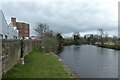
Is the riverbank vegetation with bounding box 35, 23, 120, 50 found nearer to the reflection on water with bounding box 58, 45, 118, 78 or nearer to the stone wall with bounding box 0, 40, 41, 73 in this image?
the reflection on water with bounding box 58, 45, 118, 78

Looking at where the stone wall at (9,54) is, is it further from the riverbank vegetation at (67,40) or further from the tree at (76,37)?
the tree at (76,37)

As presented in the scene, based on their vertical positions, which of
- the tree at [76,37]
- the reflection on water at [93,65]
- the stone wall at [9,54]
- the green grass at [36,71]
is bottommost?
the reflection on water at [93,65]

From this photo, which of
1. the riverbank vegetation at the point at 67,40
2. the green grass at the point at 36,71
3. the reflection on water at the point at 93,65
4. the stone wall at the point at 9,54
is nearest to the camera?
the stone wall at the point at 9,54

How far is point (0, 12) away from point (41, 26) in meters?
43.7

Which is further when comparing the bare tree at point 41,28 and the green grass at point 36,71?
the bare tree at point 41,28

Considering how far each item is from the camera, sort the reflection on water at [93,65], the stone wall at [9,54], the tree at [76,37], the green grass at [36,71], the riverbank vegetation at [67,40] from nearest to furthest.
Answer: the stone wall at [9,54], the green grass at [36,71], the reflection on water at [93,65], the riverbank vegetation at [67,40], the tree at [76,37]

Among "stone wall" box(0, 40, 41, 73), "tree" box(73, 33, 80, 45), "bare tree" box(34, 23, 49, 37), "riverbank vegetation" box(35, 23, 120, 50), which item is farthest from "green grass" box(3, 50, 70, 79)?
"tree" box(73, 33, 80, 45)

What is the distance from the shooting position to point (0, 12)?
67.9 ft

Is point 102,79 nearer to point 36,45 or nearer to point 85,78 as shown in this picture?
point 85,78

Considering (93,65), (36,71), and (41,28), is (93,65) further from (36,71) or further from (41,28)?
(41,28)

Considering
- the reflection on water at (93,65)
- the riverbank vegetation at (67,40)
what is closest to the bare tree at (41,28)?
the riverbank vegetation at (67,40)

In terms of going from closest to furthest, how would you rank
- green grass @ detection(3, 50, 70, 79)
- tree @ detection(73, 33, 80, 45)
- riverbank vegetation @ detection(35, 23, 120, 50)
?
green grass @ detection(3, 50, 70, 79) → riverbank vegetation @ detection(35, 23, 120, 50) → tree @ detection(73, 33, 80, 45)

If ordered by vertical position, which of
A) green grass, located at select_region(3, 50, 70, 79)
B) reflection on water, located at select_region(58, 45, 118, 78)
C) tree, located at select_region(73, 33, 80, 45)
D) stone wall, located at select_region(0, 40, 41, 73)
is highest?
tree, located at select_region(73, 33, 80, 45)

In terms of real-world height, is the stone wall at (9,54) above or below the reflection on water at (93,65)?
above
